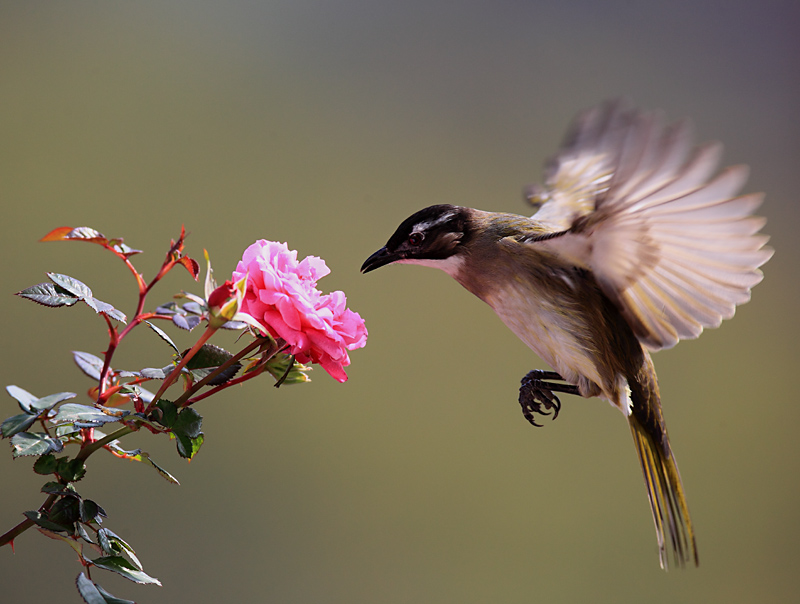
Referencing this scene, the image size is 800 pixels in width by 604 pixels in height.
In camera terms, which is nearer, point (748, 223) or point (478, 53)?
point (748, 223)

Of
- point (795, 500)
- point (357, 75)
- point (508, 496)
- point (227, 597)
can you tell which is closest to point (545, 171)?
point (357, 75)

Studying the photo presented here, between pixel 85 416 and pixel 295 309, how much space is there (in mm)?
146

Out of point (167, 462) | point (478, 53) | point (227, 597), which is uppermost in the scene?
point (478, 53)

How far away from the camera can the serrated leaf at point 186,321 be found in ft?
1.57

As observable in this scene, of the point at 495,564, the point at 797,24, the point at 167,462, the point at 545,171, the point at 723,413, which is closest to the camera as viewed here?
the point at 545,171

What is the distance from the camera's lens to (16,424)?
41 centimetres

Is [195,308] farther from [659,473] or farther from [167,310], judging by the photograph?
[659,473]

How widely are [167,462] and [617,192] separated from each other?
132 cm

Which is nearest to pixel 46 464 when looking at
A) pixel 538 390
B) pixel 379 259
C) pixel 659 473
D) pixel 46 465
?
pixel 46 465

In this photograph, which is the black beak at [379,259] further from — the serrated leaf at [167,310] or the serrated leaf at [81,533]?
the serrated leaf at [81,533]

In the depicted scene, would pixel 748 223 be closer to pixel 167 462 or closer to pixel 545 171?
pixel 545 171

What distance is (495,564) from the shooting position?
5.86ft

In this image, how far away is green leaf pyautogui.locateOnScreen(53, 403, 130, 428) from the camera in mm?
406

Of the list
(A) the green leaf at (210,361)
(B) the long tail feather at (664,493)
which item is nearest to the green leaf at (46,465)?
(A) the green leaf at (210,361)
